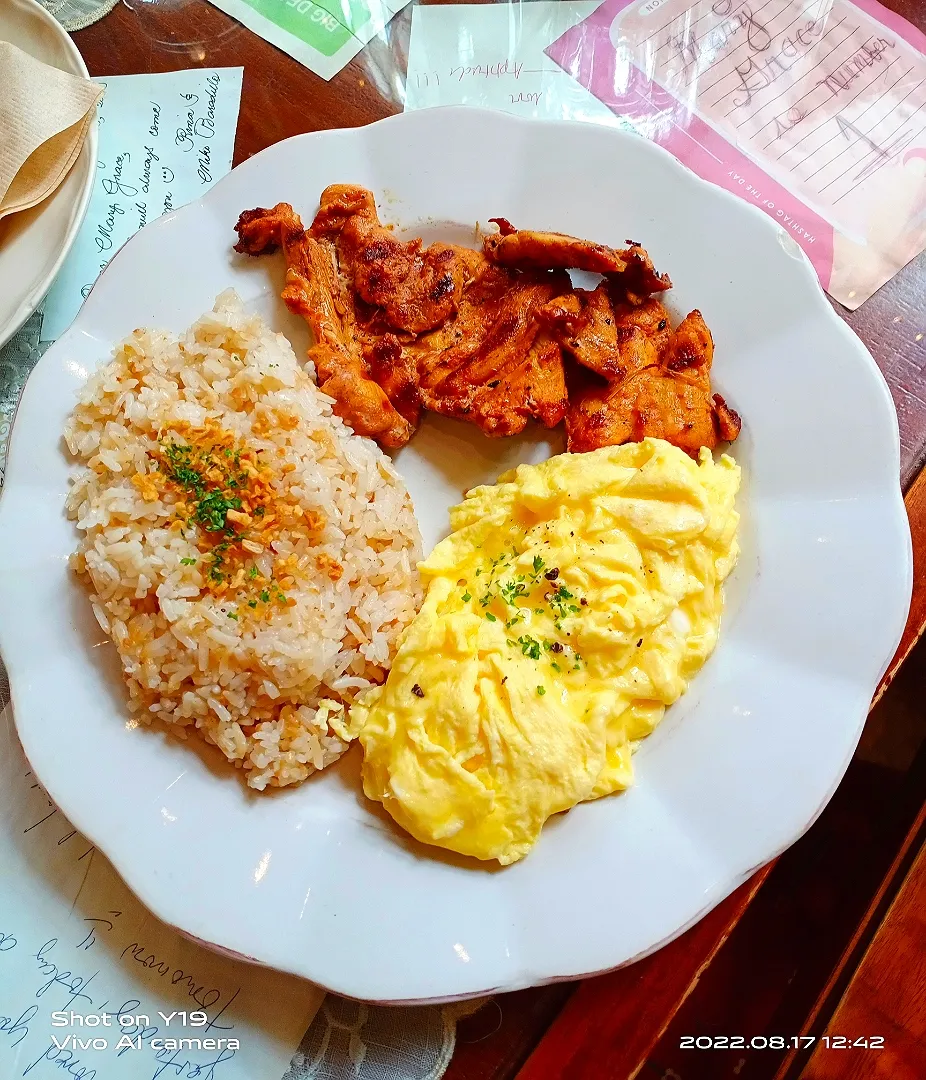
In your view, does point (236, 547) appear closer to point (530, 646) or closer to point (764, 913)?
point (530, 646)

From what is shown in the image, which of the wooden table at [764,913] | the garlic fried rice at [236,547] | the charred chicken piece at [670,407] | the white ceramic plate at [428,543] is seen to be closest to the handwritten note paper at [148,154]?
the wooden table at [764,913]

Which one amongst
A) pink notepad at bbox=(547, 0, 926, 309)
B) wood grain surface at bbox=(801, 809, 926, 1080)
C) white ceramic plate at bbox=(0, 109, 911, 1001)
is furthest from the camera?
pink notepad at bbox=(547, 0, 926, 309)

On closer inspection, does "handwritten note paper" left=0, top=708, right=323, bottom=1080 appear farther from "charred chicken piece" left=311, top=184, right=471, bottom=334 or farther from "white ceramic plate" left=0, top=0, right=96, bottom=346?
"charred chicken piece" left=311, top=184, right=471, bottom=334

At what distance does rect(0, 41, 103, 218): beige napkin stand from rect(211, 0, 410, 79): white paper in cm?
81

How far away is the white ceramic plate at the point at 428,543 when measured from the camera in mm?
1816

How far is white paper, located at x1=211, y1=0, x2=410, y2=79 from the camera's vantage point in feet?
9.35

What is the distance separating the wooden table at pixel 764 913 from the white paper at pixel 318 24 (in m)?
0.05

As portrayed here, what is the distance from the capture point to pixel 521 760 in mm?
1896

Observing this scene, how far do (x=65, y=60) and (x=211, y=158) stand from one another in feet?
1.74

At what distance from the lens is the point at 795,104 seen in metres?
2.78

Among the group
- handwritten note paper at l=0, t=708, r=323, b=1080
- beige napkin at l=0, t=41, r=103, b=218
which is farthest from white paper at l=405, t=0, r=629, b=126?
handwritten note paper at l=0, t=708, r=323, b=1080

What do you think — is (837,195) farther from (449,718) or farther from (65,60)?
(65,60)

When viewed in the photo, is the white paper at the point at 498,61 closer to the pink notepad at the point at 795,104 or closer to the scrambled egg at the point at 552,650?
the pink notepad at the point at 795,104

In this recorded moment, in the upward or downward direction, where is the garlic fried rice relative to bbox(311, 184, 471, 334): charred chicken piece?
downward
